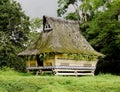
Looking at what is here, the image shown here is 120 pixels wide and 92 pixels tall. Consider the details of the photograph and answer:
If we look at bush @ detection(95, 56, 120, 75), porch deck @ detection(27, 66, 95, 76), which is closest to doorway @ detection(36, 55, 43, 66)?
porch deck @ detection(27, 66, 95, 76)

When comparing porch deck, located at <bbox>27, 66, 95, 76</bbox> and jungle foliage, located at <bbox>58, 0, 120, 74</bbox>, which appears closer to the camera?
porch deck, located at <bbox>27, 66, 95, 76</bbox>

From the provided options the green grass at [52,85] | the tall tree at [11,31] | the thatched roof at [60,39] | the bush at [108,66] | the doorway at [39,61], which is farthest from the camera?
the bush at [108,66]

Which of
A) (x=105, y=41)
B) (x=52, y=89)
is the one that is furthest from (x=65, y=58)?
(x=52, y=89)

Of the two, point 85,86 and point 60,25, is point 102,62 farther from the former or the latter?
point 85,86

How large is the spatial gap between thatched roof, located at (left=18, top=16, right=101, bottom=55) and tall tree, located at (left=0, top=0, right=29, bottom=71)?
21.3 ft

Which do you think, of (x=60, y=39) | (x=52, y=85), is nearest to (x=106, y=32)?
(x=60, y=39)

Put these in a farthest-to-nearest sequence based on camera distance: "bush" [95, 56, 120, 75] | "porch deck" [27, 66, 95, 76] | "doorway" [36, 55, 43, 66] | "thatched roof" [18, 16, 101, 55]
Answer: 1. "bush" [95, 56, 120, 75]
2. "doorway" [36, 55, 43, 66]
3. "thatched roof" [18, 16, 101, 55]
4. "porch deck" [27, 66, 95, 76]

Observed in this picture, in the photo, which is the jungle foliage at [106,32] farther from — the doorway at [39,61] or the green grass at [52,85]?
the green grass at [52,85]

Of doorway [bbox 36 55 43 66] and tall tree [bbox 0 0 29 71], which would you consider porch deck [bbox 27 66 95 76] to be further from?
tall tree [bbox 0 0 29 71]

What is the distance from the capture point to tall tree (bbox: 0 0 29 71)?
39.6m

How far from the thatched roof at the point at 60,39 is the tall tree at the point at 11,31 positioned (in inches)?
256

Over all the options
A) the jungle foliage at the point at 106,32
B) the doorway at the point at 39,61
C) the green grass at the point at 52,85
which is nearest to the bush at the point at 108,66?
the jungle foliage at the point at 106,32

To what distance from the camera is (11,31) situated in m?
41.1

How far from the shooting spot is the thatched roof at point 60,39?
3143 centimetres
